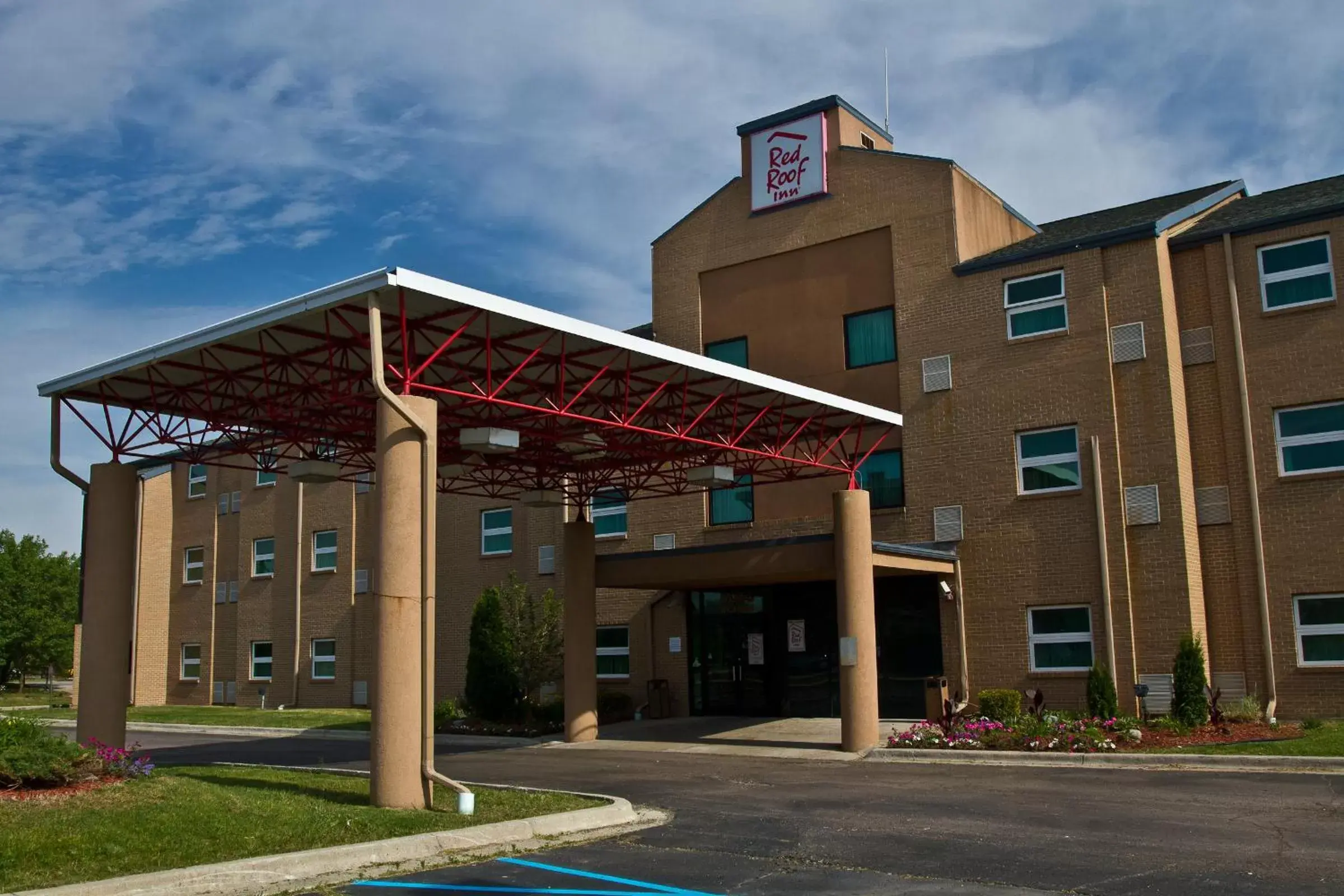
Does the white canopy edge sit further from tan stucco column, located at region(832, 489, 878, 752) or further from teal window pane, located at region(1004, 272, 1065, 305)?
teal window pane, located at region(1004, 272, 1065, 305)

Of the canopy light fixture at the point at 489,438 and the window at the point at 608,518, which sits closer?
the canopy light fixture at the point at 489,438

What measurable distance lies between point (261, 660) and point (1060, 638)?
26.4 m

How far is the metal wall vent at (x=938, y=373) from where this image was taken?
26750 millimetres

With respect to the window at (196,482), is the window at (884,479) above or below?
below

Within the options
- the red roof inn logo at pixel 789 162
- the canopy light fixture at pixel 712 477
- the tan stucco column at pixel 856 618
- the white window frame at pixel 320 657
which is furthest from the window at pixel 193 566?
the tan stucco column at pixel 856 618

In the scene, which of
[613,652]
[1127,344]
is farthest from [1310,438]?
[613,652]

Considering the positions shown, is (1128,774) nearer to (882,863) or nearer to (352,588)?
(882,863)

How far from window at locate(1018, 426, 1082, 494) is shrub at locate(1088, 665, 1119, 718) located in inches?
154

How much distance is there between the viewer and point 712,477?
941 inches

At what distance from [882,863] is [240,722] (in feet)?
83.4

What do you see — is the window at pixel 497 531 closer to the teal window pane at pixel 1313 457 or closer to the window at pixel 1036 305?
the window at pixel 1036 305

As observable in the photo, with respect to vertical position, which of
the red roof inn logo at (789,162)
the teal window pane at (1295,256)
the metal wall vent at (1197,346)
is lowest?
the metal wall vent at (1197,346)

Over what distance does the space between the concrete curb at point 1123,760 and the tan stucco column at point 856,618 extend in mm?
669

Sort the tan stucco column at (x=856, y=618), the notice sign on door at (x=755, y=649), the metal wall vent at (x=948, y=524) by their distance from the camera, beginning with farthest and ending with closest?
the notice sign on door at (x=755, y=649), the metal wall vent at (x=948, y=524), the tan stucco column at (x=856, y=618)
